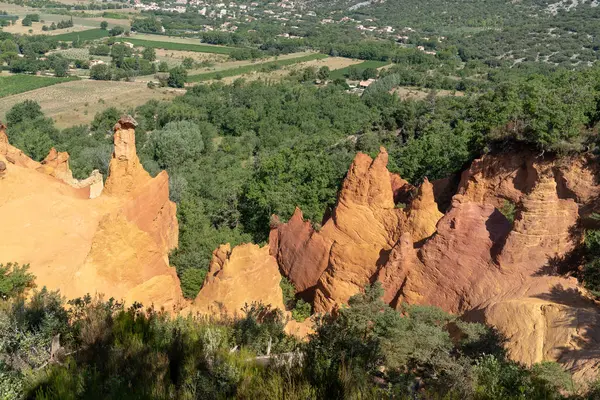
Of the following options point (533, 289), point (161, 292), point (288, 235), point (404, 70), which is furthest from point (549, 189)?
point (404, 70)

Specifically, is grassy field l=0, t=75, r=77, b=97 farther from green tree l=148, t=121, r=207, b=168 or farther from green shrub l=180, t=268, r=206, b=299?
green shrub l=180, t=268, r=206, b=299

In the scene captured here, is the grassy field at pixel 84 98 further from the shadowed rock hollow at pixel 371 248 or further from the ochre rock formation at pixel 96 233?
the shadowed rock hollow at pixel 371 248

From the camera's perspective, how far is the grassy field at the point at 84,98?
80.2 m

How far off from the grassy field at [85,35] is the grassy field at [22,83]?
52042 mm

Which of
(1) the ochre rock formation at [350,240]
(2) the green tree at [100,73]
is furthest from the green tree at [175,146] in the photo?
(2) the green tree at [100,73]

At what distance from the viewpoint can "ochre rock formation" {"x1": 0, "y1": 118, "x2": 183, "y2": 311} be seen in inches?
678

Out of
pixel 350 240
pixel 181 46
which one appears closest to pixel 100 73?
pixel 181 46

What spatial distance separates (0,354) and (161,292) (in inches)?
390

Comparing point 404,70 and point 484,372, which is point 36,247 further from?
point 404,70

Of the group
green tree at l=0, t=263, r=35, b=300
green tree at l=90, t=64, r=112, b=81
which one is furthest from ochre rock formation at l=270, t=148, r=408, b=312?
green tree at l=90, t=64, r=112, b=81

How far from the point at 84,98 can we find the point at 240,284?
83525mm

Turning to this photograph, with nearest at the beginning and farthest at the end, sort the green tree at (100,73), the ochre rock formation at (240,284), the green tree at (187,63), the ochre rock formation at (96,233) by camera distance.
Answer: the ochre rock formation at (96,233), the ochre rock formation at (240,284), the green tree at (100,73), the green tree at (187,63)

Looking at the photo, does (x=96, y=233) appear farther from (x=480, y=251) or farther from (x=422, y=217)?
(x=480, y=251)

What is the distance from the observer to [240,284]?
18.3 m
